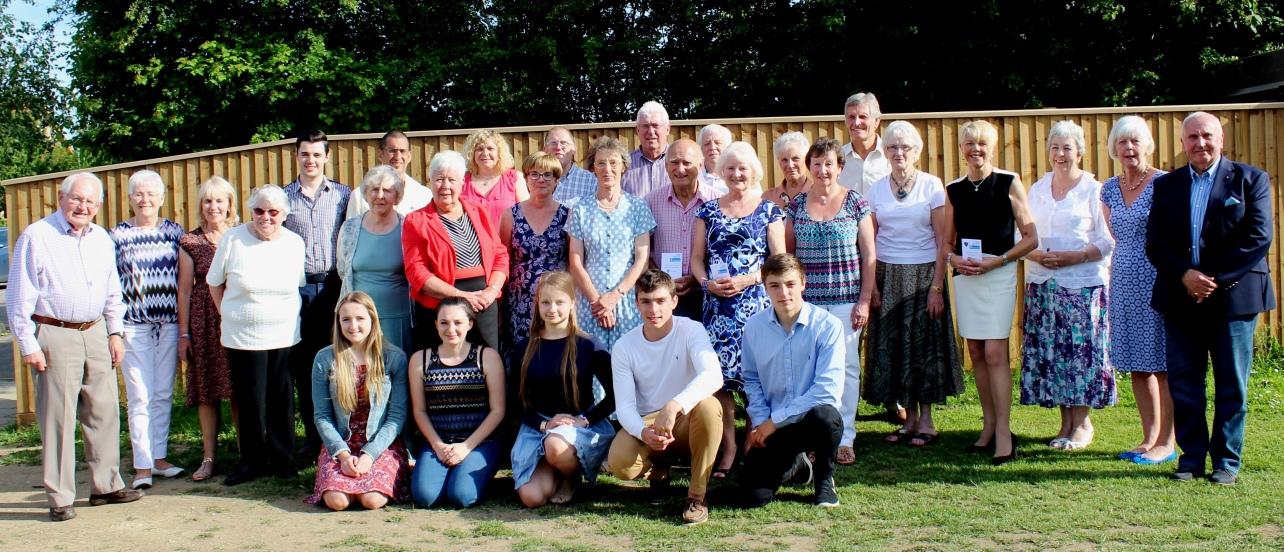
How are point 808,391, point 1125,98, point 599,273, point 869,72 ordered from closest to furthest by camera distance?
1. point 808,391
2. point 599,273
3. point 1125,98
4. point 869,72

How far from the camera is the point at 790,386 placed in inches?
168

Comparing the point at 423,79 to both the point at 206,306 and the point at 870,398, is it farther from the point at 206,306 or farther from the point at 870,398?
the point at 870,398

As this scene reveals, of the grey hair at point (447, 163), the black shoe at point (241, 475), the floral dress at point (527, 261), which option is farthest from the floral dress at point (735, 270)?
the black shoe at point (241, 475)

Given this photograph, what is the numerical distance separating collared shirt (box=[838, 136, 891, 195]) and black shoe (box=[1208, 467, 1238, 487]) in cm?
221

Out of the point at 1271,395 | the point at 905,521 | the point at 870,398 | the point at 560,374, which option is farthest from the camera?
the point at 1271,395

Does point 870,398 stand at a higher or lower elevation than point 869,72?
lower

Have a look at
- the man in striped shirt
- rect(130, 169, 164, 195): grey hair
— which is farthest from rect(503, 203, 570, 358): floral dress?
rect(130, 169, 164, 195): grey hair

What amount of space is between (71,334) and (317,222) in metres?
1.40

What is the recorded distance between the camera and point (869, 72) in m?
12.8

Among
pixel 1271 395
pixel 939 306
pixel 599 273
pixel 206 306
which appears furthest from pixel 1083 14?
pixel 206 306

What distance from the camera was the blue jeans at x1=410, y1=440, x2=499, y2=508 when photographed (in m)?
4.36

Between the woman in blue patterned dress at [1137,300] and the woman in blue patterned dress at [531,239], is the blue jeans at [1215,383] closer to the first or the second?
the woman in blue patterned dress at [1137,300]

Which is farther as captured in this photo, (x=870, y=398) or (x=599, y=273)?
(x=870, y=398)

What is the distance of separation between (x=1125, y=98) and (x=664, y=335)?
9.20 metres
